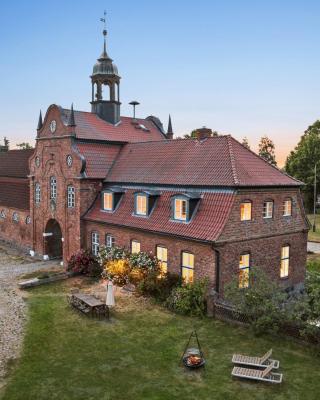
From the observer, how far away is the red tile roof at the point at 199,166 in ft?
74.6

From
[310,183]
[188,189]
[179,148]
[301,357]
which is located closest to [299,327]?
[301,357]

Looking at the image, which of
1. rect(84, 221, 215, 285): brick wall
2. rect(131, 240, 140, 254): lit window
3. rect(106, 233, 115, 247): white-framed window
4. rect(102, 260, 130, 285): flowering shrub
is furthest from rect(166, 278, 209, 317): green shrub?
rect(106, 233, 115, 247): white-framed window

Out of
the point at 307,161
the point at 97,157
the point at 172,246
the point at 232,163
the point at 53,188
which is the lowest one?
the point at 172,246

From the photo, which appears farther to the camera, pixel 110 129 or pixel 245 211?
pixel 110 129

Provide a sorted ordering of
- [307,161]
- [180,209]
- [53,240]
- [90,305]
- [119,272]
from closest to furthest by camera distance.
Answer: [90,305]
[180,209]
[119,272]
[53,240]
[307,161]

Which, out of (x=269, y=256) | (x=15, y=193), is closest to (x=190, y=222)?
(x=269, y=256)

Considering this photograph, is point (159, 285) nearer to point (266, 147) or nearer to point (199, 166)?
point (199, 166)

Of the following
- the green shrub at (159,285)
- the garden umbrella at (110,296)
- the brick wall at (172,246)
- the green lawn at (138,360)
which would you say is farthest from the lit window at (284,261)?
the garden umbrella at (110,296)

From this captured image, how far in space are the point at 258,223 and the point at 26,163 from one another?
94.8 feet

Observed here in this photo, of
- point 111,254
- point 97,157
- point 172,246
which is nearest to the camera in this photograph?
point 172,246

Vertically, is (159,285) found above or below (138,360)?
above

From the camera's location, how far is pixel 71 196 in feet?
100

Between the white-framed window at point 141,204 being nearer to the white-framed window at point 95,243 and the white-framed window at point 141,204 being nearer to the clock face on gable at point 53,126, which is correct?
the white-framed window at point 95,243

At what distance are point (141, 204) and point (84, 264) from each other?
599cm
